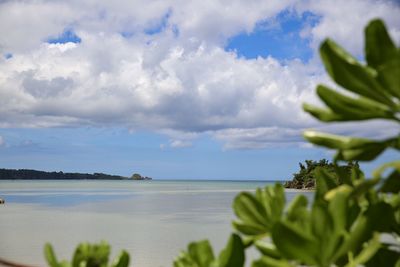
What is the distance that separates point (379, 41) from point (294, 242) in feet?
0.83

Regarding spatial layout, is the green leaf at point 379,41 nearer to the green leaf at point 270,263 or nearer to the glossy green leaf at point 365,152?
the glossy green leaf at point 365,152

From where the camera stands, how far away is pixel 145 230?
2819 centimetres

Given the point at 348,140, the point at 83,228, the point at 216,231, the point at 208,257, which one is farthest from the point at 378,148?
the point at 83,228

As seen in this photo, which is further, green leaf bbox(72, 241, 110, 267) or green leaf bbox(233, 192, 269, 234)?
green leaf bbox(233, 192, 269, 234)

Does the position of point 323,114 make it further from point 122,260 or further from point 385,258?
point 122,260

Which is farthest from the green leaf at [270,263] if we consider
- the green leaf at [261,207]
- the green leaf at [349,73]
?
the green leaf at [349,73]

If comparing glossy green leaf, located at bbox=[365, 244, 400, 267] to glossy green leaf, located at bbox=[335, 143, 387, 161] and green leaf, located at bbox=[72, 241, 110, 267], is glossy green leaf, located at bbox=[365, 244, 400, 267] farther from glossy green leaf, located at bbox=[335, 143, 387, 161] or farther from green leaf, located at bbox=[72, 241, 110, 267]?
green leaf, located at bbox=[72, 241, 110, 267]

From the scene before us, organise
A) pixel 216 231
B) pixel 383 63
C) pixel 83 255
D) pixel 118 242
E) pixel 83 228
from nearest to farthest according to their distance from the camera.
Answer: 1. pixel 383 63
2. pixel 83 255
3. pixel 118 242
4. pixel 216 231
5. pixel 83 228

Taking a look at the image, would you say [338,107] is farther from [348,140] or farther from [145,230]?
[145,230]

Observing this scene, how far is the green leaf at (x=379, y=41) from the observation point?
2.10 ft

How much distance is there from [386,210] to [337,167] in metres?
0.19

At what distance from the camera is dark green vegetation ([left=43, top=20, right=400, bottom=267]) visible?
0.65m

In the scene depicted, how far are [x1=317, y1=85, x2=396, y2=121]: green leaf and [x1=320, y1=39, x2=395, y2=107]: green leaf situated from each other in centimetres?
2

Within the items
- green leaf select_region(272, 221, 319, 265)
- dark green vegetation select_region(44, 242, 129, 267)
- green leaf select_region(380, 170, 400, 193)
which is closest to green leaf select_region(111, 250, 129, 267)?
dark green vegetation select_region(44, 242, 129, 267)
